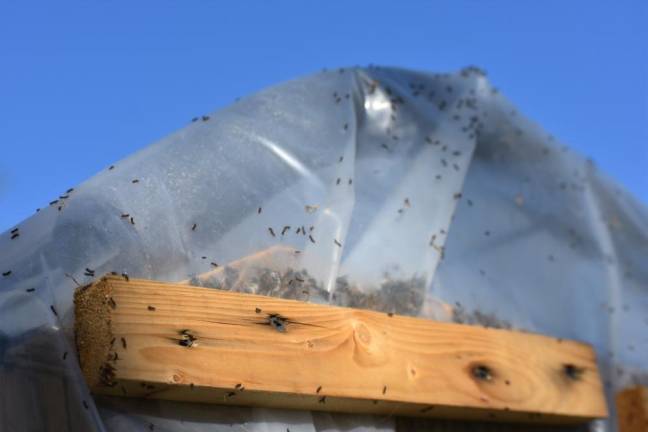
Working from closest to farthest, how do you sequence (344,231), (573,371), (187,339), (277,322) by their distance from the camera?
(187,339) → (277,322) → (344,231) → (573,371)

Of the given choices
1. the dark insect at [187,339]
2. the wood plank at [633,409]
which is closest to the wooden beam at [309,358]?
the dark insect at [187,339]

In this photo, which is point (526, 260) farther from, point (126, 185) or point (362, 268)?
point (126, 185)

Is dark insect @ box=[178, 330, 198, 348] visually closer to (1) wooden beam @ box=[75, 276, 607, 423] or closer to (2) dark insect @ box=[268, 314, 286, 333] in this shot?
(1) wooden beam @ box=[75, 276, 607, 423]

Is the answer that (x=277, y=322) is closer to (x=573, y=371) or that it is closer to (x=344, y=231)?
(x=344, y=231)

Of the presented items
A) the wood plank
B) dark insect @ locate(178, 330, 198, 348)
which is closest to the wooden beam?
dark insect @ locate(178, 330, 198, 348)

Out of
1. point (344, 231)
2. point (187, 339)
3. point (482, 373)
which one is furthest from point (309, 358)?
point (482, 373)

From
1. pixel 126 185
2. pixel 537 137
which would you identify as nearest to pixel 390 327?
pixel 126 185

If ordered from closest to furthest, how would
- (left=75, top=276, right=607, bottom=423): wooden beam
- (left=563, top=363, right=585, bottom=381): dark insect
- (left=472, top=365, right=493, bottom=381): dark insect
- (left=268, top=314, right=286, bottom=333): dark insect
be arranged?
(left=75, top=276, right=607, bottom=423): wooden beam, (left=268, top=314, right=286, bottom=333): dark insect, (left=472, top=365, right=493, bottom=381): dark insect, (left=563, top=363, right=585, bottom=381): dark insect
